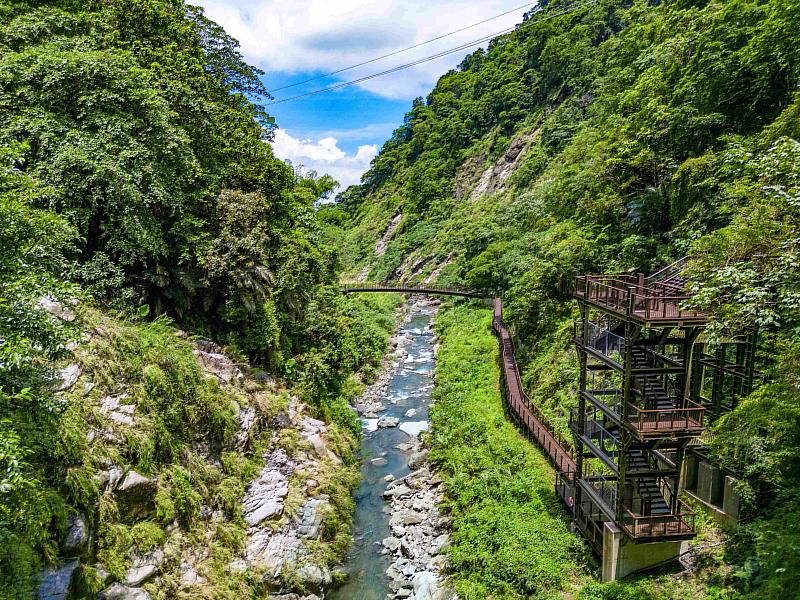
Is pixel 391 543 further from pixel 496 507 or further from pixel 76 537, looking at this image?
pixel 76 537

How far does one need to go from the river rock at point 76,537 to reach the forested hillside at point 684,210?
9141 millimetres

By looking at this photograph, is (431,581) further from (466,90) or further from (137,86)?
(466,90)

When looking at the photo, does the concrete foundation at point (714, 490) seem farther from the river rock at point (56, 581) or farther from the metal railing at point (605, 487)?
the river rock at point (56, 581)

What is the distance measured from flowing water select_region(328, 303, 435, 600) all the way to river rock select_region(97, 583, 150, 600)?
5.00m

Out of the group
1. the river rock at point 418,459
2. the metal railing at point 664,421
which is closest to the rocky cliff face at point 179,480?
the river rock at point 418,459

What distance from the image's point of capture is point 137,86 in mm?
13898

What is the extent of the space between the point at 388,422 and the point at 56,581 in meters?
15.8

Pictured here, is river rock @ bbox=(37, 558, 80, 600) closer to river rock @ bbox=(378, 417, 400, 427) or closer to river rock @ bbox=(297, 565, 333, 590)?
river rock @ bbox=(297, 565, 333, 590)

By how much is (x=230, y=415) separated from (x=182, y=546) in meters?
3.99

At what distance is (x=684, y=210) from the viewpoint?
17156 mm

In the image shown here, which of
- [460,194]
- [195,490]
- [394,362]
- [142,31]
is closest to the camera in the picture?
[195,490]

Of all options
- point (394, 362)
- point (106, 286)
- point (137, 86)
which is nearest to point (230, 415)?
point (106, 286)

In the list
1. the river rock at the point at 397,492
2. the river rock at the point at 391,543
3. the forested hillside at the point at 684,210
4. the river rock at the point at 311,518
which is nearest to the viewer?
the forested hillside at the point at 684,210

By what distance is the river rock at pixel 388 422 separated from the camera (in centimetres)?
2289
